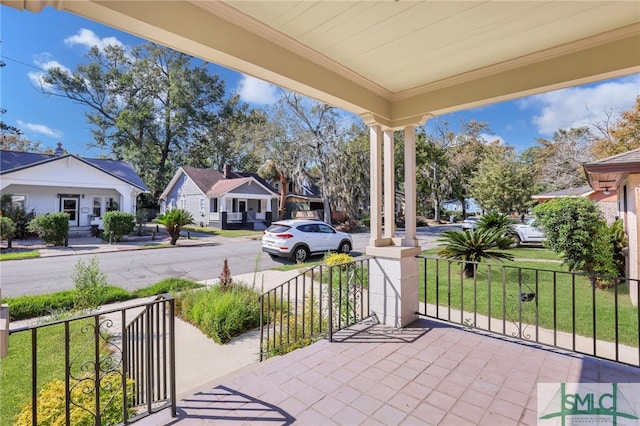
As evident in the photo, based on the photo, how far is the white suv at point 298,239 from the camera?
9.08 m

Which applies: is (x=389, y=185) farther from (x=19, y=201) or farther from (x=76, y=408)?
→ (x=19, y=201)

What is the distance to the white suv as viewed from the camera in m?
9.08

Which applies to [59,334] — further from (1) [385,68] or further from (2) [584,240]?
A: (2) [584,240]

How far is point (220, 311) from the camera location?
160 inches

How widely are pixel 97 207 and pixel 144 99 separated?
13.8 metres

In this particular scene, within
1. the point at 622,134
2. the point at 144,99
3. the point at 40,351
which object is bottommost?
the point at 40,351

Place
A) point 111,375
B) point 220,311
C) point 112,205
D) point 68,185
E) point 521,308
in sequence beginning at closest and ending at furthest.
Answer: point 111,375 < point 521,308 < point 220,311 < point 68,185 < point 112,205

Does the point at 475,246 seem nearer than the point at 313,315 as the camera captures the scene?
No

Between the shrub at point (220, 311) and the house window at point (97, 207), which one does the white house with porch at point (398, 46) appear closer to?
the shrub at point (220, 311)

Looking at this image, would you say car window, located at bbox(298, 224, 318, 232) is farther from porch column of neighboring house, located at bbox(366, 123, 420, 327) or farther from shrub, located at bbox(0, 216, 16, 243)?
shrub, located at bbox(0, 216, 16, 243)

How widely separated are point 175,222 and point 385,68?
11995 millimetres

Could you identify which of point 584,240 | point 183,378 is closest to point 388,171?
point 183,378

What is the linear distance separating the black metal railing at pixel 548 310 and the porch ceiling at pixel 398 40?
1.74 metres

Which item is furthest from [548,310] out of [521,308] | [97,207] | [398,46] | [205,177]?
[205,177]
